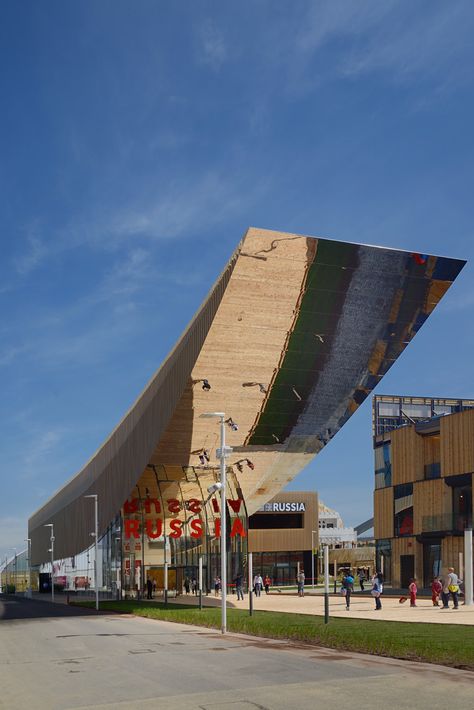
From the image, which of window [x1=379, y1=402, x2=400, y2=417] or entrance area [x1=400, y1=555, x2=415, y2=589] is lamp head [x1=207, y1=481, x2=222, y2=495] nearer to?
entrance area [x1=400, y1=555, x2=415, y2=589]

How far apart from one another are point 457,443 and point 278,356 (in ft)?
89.4

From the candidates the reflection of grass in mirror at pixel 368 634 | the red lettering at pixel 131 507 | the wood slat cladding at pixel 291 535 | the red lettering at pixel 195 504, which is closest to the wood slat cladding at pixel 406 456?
the red lettering at pixel 195 504

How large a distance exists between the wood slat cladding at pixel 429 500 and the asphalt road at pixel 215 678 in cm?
4660

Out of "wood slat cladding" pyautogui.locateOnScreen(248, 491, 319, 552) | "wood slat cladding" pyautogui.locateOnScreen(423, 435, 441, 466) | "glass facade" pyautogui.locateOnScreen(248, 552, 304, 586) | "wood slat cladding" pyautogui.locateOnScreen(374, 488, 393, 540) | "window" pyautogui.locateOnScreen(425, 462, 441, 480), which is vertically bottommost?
"glass facade" pyautogui.locateOnScreen(248, 552, 304, 586)

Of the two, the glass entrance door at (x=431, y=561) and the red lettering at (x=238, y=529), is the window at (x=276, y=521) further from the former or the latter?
the red lettering at (x=238, y=529)

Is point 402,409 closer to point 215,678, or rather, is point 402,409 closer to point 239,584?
point 239,584

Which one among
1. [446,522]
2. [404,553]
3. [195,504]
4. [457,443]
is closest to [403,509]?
[404,553]

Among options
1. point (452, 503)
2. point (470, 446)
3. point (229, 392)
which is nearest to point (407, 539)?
point (452, 503)

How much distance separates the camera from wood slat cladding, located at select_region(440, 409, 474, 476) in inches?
2618

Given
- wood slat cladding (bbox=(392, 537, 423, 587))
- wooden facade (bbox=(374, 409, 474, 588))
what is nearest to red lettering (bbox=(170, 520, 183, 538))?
wooden facade (bbox=(374, 409, 474, 588))

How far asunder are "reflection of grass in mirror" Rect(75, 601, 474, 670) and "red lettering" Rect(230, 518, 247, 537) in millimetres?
22419

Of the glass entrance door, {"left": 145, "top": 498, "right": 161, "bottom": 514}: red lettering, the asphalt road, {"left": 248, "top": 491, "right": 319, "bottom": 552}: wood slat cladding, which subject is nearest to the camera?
the asphalt road

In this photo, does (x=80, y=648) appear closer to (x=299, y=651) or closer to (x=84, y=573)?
(x=299, y=651)

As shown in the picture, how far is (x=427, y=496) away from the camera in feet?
237
